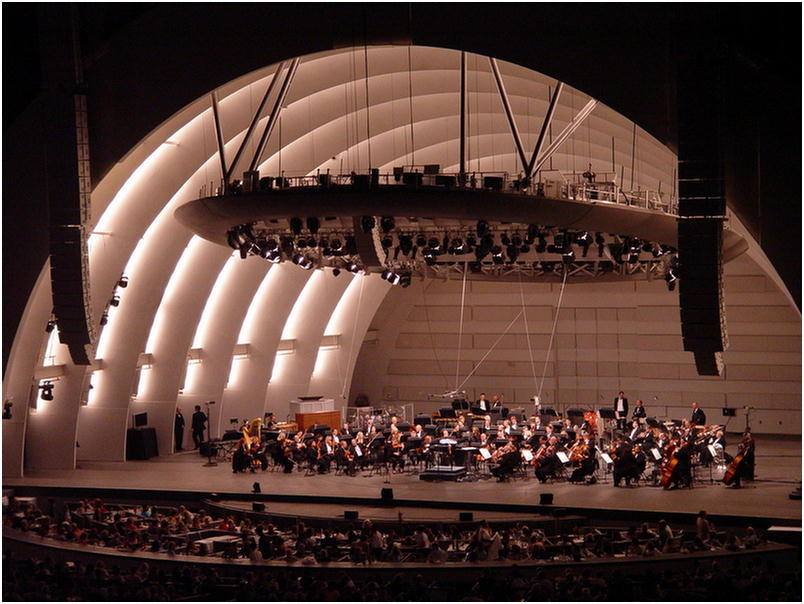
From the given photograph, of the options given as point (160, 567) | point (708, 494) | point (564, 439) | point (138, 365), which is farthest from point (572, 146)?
point (160, 567)

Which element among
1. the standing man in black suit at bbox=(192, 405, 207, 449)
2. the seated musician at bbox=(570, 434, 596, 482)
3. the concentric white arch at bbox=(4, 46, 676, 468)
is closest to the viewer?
the seated musician at bbox=(570, 434, 596, 482)

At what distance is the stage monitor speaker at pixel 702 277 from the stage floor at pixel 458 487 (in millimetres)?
6212

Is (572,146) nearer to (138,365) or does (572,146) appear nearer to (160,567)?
(138,365)

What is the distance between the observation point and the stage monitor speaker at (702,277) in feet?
46.4

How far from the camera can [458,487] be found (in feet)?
74.7

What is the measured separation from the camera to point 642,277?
26859 mm

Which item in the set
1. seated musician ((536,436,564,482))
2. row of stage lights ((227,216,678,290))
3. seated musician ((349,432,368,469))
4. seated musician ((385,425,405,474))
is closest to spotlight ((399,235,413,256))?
row of stage lights ((227,216,678,290))

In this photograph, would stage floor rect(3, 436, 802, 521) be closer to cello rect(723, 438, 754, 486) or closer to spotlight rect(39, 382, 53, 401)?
cello rect(723, 438, 754, 486)

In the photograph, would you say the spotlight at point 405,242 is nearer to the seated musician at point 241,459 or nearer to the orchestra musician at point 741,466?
the seated musician at point 241,459

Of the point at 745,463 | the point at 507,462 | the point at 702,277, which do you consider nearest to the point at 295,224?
the point at 702,277

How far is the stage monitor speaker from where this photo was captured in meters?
14.2

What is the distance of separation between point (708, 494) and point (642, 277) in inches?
294

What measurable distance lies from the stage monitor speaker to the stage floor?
20.4ft

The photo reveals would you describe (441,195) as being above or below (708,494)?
above
